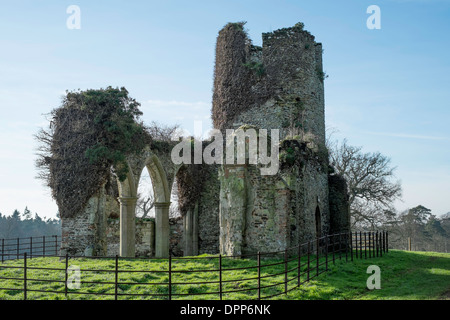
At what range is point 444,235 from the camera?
147 feet

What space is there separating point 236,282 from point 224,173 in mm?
5045

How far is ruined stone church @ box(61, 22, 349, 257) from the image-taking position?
665 inches

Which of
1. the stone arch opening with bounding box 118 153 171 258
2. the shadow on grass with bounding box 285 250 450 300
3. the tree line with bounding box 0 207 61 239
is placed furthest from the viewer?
the tree line with bounding box 0 207 61 239

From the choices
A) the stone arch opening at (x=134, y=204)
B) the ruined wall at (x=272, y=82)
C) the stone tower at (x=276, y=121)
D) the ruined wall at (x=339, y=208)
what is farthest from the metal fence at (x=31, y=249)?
the ruined wall at (x=339, y=208)

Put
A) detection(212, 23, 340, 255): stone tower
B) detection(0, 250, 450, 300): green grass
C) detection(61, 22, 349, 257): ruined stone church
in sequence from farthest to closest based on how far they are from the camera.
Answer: detection(61, 22, 349, 257): ruined stone church
detection(212, 23, 340, 255): stone tower
detection(0, 250, 450, 300): green grass

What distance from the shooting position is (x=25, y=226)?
216 ft

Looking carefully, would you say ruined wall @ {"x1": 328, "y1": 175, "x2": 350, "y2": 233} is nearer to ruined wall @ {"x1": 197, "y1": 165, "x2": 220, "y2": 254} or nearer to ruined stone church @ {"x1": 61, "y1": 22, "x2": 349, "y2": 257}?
ruined stone church @ {"x1": 61, "y1": 22, "x2": 349, "y2": 257}

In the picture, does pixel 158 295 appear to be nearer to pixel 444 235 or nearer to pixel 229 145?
pixel 229 145

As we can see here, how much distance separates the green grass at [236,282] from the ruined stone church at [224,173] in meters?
2.52

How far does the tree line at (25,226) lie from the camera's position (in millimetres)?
57541

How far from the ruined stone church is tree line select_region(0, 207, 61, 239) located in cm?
4015

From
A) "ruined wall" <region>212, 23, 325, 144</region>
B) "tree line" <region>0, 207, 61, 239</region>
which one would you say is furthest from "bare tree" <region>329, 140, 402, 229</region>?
"tree line" <region>0, 207, 61, 239</region>
